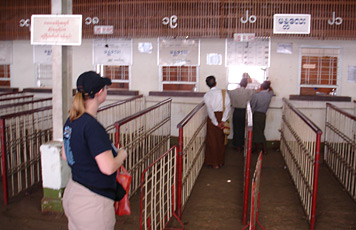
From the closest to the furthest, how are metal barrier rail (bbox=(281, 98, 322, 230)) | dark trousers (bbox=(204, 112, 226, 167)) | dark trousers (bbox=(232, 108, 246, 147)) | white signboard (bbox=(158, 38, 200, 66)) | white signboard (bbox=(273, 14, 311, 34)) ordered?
metal barrier rail (bbox=(281, 98, 322, 230)) < white signboard (bbox=(273, 14, 311, 34)) < dark trousers (bbox=(204, 112, 226, 167)) < dark trousers (bbox=(232, 108, 246, 147)) < white signboard (bbox=(158, 38, 200, 66))

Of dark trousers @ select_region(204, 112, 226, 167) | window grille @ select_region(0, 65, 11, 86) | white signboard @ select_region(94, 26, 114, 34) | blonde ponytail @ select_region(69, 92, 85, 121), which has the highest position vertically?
white signboard @ select_region(94, 26, 114, 34)

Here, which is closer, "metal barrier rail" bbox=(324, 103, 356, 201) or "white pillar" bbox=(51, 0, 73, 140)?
"white pillar" bbox=(51, 0, 73, 140)

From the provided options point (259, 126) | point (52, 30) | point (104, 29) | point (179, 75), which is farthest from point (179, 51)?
point (52, 30)

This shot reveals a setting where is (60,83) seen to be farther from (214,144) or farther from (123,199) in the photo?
(214,144)

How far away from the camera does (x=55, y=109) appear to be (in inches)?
180

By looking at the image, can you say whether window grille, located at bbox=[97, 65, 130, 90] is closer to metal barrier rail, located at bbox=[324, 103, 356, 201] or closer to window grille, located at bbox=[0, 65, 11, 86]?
window grille, located at bbox=[0, 65, 11, 86]

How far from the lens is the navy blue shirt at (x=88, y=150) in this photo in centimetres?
248

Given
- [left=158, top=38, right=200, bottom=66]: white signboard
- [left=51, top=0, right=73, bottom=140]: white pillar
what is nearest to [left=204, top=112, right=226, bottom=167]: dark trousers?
[left=158, top=38, right=200, bottom=66]: white signboard

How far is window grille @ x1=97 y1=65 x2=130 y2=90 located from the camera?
27.8 feet

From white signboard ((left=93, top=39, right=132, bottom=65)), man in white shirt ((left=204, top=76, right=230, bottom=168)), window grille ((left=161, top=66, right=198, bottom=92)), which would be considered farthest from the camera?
white signboard ((left=93, top=39, right=132, bottom=65))

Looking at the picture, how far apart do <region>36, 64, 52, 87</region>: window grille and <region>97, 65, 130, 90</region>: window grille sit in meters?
1.27

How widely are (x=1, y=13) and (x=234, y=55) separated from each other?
5.18 metres

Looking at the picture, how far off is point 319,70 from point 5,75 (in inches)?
284

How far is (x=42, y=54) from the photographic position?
873 cm
